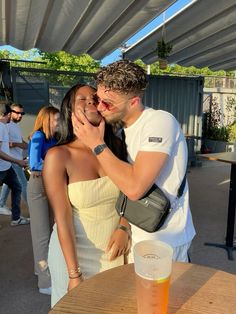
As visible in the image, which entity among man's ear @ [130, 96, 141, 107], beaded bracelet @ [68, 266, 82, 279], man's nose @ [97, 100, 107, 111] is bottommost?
beaded bracelet @ [68, 266, 82, 279]

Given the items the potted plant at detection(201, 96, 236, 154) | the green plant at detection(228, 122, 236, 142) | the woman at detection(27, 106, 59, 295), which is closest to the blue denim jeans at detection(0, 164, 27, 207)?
the woman at detection(27, 106, 59, 295)

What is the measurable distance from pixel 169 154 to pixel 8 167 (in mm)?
3488

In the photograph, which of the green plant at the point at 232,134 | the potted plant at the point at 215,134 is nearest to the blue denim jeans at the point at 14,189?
the potted plant at the point at 215,134

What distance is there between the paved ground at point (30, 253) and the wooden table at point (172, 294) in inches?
71.2

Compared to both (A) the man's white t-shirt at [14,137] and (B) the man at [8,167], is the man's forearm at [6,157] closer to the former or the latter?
Answer: (B) the man at [8,167]

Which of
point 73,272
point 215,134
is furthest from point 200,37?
point 73,272

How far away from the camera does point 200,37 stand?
6137mm

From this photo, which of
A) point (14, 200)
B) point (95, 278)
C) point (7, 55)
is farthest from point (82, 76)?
point (7, 55)

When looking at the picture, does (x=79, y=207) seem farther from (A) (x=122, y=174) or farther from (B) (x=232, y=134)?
(B) (x=232, y=134)

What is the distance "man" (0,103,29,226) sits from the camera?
159 inches

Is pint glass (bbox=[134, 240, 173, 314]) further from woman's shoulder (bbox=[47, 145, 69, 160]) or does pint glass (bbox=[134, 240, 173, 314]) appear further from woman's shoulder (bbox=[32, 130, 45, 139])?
woman's shoulder (bbox=[32, 130, 45, 139])

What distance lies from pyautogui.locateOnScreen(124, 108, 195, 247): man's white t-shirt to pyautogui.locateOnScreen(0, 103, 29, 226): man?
9.66 feet

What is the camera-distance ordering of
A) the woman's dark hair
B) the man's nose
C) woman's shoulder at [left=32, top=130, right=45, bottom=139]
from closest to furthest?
the man's nose → the woman's dark hair → woman's shoulder at [left=32, top=130, right=45, bottom=139]

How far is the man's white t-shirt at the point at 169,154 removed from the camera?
1.22m
